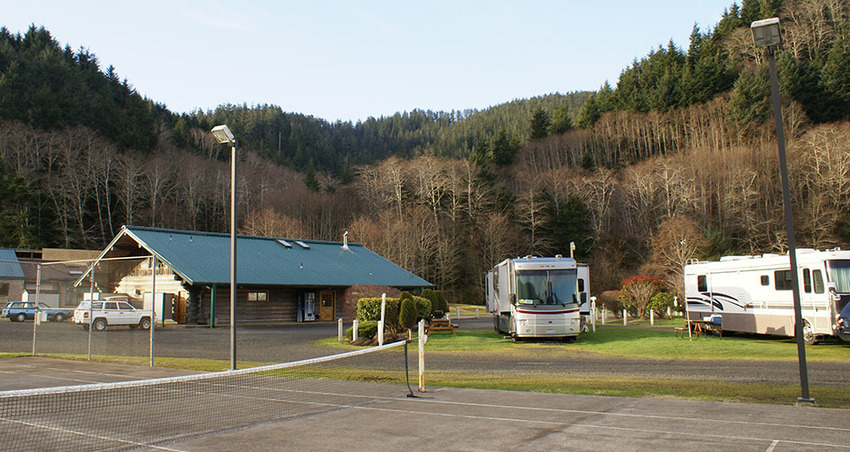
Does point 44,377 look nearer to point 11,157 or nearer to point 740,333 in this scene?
point 740,333

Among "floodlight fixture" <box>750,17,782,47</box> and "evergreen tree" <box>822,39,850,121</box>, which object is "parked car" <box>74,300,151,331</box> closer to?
"floodlight fixture" <box>750,17,782,47</box>

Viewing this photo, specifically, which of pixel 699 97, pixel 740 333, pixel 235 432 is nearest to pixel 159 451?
pixel 235 432

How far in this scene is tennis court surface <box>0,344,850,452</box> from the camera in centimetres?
690

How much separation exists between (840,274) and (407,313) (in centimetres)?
1548

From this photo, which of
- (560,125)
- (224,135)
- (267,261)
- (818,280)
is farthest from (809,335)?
(560,125)

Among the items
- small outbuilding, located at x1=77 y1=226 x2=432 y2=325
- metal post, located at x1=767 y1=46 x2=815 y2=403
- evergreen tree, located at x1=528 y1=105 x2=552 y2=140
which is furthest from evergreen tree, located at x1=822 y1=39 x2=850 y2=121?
metal post, located at x1=767 y1=46 x2=815 y2=403

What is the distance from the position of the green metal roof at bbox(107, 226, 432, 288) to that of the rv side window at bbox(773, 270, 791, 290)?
26287mm

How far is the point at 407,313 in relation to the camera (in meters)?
23.6

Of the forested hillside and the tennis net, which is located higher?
the forested hillside

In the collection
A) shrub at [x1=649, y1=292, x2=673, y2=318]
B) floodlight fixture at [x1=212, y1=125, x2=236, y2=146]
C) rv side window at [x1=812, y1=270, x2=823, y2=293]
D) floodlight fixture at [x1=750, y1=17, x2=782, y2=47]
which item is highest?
floodlight fixture at [x1=750, y1=17, x2=782, y2=47]

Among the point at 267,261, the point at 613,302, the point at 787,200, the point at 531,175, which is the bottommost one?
the point at 613,302

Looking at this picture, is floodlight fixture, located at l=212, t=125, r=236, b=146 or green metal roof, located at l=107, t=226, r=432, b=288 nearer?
floodlight fixture, located at l=212, t=125, r=236, b=146

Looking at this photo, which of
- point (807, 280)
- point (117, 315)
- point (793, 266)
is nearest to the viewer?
point (793, 266)

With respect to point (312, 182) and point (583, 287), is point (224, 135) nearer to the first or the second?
point (583, 287)
